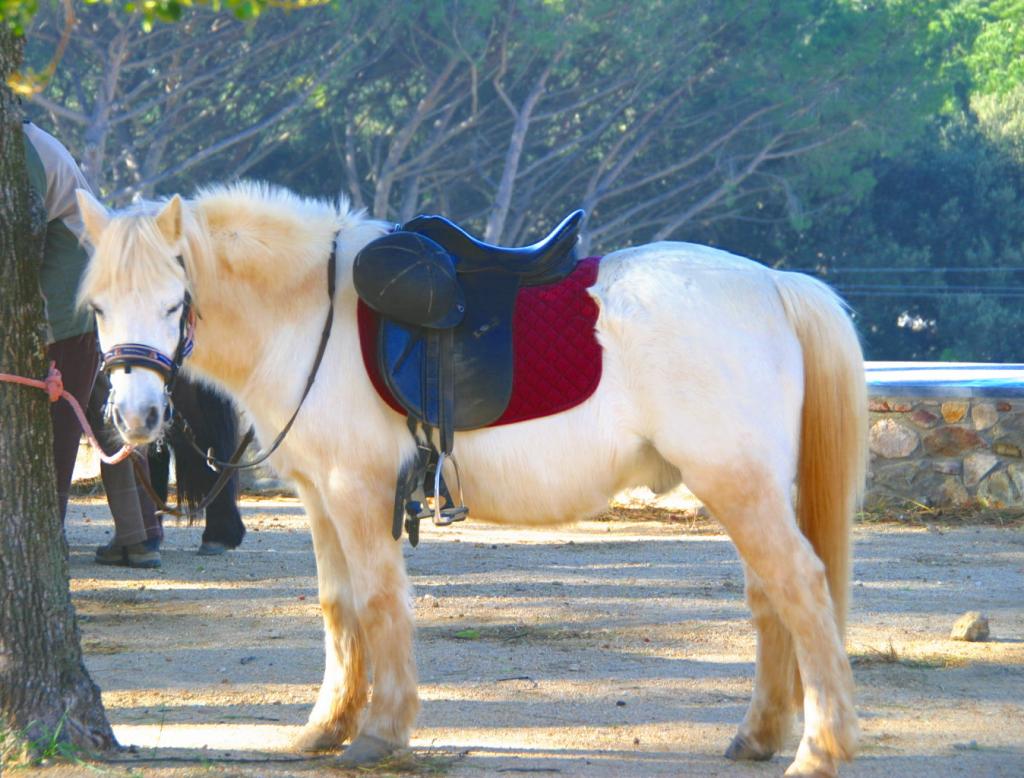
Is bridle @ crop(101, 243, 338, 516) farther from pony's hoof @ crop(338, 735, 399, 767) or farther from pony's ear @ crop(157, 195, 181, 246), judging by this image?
pony's hoof @ crop(338, 735, 399, 767)

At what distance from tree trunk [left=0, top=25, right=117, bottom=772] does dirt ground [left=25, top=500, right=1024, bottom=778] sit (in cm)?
21

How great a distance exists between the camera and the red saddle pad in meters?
3.79

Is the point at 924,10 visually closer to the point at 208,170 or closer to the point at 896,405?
the point at 208,170

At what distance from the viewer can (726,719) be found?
4430 millimetres

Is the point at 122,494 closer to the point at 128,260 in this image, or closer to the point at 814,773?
the point at 128,260

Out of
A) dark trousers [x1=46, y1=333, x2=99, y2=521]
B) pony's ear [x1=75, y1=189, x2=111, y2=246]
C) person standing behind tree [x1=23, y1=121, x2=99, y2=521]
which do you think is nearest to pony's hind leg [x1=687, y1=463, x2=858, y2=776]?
pony's ear [x1=75, y1=189, x2=111, y2=246]

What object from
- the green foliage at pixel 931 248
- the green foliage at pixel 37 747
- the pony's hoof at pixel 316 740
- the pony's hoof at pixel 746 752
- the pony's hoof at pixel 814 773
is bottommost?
the pony's hoof at pixel 746 752

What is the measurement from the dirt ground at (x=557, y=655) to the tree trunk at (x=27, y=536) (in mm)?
212

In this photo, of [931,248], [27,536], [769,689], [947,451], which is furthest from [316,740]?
[931,248]

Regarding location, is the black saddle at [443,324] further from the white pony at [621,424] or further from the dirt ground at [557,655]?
the dirt ground at [557,655]

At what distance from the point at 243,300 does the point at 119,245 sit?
484 mm

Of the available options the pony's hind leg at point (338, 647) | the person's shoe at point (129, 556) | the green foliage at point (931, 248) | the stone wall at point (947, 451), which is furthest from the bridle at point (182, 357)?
the green foliage at point (931, 248)

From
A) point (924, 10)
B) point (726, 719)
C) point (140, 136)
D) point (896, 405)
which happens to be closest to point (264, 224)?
point (726, 719)

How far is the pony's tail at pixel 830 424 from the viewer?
12.8ft
